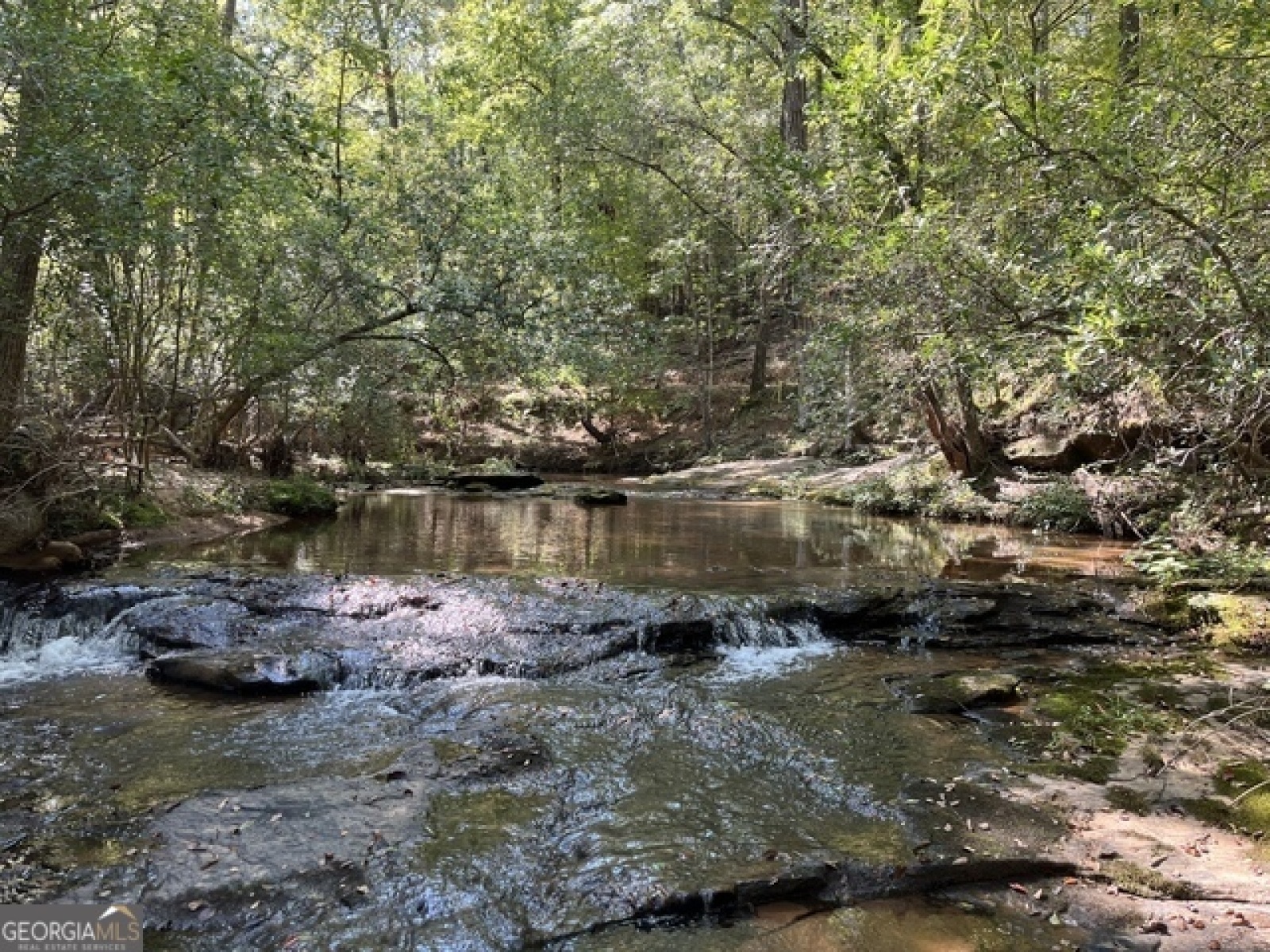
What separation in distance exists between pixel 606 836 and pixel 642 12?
22282 millimetres

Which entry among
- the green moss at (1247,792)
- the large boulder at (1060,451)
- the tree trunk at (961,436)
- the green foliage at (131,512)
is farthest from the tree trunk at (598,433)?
the green moss at (1247,792)

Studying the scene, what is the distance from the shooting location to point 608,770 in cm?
526

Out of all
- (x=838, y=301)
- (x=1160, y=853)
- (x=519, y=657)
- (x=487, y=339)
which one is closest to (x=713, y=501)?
(x=838, y=301)

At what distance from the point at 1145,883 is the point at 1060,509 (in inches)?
411

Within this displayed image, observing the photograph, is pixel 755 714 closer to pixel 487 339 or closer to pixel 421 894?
pixel 421 894

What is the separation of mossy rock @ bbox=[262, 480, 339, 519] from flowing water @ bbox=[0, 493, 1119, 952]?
24.3 ft

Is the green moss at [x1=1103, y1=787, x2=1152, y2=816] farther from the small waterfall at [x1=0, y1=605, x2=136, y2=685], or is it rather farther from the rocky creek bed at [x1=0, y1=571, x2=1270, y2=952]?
the small waterfall at [x1=0, y1=605, x2=136, y2=685]

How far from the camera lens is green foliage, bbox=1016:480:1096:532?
13.3m

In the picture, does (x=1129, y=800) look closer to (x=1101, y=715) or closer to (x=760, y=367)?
(x=1101, y=715)

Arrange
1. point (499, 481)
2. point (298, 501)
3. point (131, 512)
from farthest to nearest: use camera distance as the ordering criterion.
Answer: point (499, 481)
point (298, 501)
point (131, 512)

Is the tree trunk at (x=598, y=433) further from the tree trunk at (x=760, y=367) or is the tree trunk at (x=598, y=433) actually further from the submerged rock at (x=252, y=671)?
the submerged rock at (x=252, y=671)

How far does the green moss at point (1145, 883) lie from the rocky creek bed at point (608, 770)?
2cm

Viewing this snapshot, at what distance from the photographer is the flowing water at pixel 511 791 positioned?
369 cm

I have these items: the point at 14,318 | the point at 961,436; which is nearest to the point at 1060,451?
the point at 961,436
